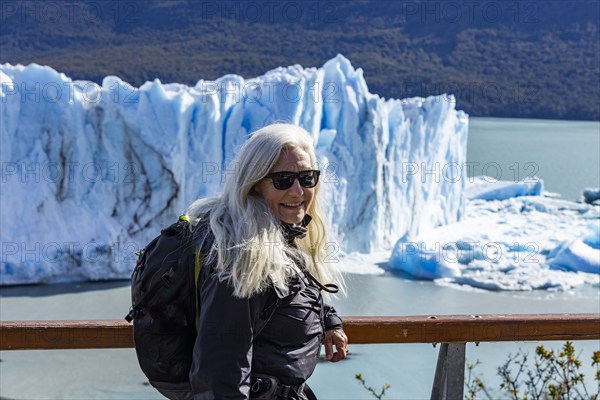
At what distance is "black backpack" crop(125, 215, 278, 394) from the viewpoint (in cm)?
106

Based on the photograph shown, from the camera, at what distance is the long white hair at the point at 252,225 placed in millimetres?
1026

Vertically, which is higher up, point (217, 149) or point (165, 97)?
point (165, 97)

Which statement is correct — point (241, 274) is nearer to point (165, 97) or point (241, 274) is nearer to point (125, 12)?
point (165, 97)

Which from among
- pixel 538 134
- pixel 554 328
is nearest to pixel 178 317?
pixel 554 328

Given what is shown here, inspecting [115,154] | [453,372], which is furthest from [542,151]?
[453,372]

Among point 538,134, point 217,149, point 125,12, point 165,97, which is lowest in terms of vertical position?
point 538,134

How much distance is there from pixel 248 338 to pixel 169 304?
0.13 m

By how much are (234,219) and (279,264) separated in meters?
0.09

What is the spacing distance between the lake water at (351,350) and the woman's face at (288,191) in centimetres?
210

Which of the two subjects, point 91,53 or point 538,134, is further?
point 91,53

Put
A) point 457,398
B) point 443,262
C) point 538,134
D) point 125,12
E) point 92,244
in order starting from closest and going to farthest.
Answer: point 457,398 → point 92,244 → point 443,262 → point 538,134 → point 125,12

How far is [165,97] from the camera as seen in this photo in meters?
7.81

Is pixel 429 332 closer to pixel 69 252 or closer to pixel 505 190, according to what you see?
pixel 69 252

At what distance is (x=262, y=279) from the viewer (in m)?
1.05
